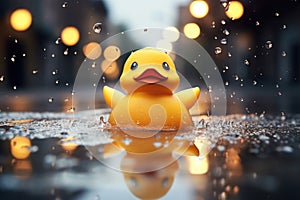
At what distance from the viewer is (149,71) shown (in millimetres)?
2840

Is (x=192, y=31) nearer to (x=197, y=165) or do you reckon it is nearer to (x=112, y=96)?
(x=112, y=96)

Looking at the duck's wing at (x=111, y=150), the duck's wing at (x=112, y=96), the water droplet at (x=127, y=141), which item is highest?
the duck's wing at (x=112, y=96)

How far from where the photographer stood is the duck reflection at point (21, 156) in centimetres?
184

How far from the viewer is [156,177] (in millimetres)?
1779

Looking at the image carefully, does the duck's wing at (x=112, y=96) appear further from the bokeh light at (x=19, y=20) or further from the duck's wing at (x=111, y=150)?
the bokeh light at (x=19, y=20)

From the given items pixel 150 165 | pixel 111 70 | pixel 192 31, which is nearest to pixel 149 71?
pixel 150 165

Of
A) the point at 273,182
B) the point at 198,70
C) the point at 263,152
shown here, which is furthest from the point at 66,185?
the point at 198,70

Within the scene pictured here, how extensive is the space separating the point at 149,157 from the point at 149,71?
81 cm

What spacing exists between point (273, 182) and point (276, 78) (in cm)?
1550

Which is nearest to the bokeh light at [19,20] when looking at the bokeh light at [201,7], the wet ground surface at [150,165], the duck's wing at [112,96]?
the bokeh light at [201,7]

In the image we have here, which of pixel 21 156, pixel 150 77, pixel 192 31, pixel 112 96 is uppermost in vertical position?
pixel 192 31

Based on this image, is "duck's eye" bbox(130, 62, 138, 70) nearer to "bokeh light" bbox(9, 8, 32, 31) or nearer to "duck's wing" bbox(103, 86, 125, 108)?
"duck's wing" bbox(103, 86, 125, 108)

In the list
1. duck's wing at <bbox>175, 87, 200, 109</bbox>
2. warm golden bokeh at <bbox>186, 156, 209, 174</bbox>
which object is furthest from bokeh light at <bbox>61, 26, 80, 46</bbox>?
warm golden bokeh at <bbox>186, 156, 209, 174</bbox>

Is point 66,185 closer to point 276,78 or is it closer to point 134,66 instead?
point 134,66
